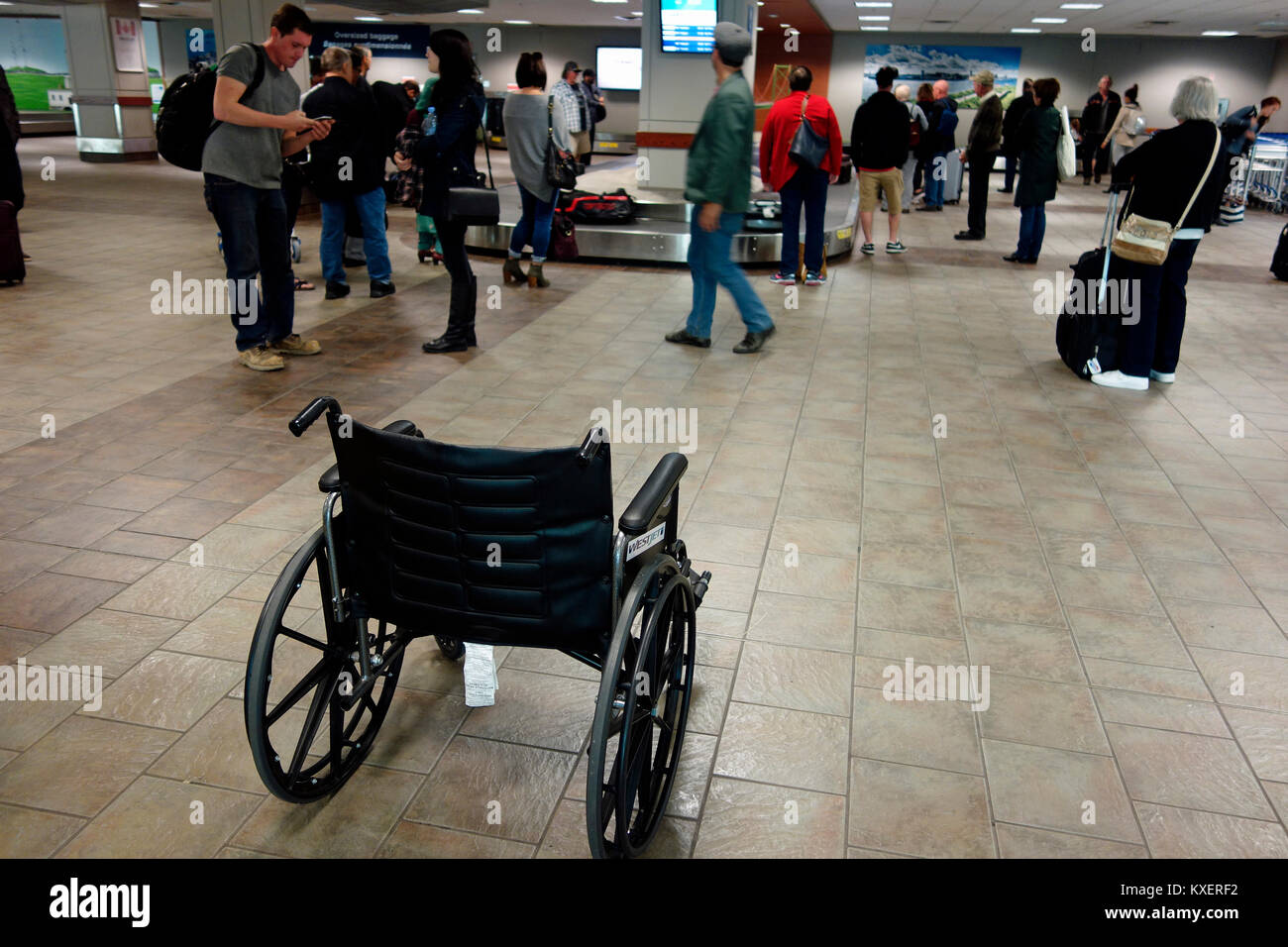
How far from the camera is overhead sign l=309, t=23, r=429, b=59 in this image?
2719 cm

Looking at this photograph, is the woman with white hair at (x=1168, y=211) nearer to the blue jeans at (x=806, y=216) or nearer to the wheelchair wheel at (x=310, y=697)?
the blue jeans at (x=806, y=216)

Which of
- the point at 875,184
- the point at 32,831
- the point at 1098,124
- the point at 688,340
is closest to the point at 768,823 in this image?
the point at 32,831

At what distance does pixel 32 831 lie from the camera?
2016 millimetres

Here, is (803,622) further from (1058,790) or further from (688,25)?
(688,25)

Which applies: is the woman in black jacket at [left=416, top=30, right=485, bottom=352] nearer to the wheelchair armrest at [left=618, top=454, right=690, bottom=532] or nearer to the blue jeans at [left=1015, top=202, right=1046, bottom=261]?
the wheelchair armrest at [left=618, top=454, right=690, bottom=532]

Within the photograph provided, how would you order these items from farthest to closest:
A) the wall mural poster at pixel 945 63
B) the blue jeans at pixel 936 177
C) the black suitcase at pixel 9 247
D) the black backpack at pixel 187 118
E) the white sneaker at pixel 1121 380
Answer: the wall mural poster at pixel 945 63, the blue jeans at pixel 936 177, the black suitcase at pixel 9 247, the white sneaker at pixel 1121 380, the black backpack at pixel 187 118

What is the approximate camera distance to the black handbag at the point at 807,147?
7121 mm

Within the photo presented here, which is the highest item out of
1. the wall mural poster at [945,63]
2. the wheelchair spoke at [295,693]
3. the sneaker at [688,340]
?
the wall mural poster at [945,63]

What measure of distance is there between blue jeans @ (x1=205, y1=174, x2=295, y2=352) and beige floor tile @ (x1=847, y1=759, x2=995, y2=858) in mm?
4011

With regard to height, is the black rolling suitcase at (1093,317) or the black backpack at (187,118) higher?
the black backpack at (187,118)

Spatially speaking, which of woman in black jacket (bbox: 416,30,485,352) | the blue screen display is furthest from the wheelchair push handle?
the blue screen display

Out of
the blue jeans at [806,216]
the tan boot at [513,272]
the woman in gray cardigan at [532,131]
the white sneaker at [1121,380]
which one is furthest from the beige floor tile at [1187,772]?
the tan boot at [513,272]

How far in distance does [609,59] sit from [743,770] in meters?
26.2

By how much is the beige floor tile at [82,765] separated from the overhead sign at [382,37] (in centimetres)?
2795
